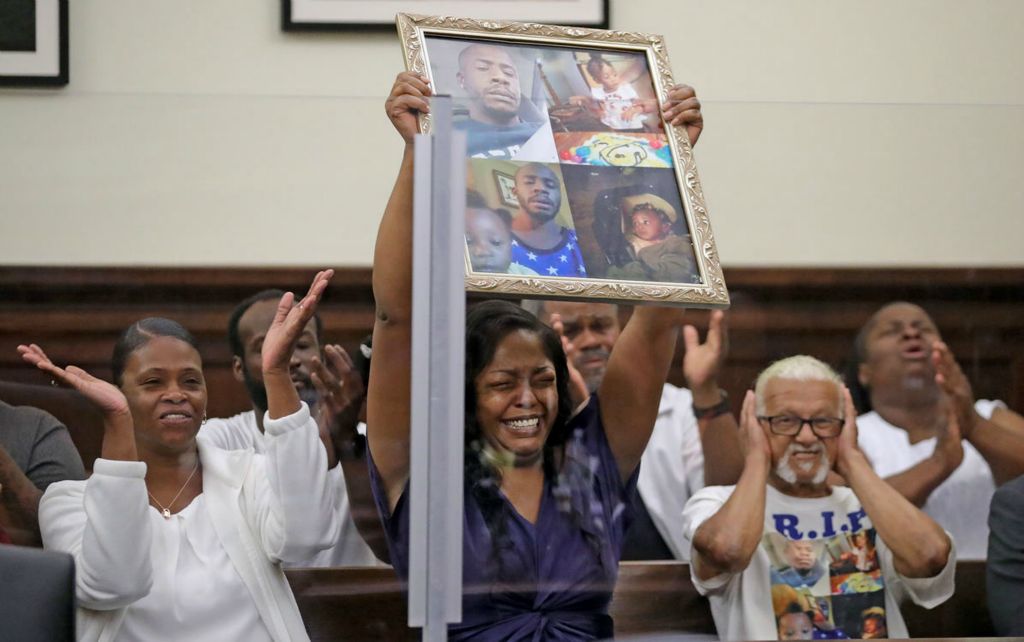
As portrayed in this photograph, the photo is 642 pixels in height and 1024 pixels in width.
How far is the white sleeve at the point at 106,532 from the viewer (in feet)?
5.51

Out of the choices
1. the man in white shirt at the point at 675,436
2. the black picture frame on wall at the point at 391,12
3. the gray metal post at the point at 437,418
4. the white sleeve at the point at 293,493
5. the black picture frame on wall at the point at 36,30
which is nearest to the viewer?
the gray metal post at the point at 437,418

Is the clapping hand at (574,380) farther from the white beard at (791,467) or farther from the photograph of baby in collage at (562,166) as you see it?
the white beard at (791,467)

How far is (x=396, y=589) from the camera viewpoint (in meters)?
1.73

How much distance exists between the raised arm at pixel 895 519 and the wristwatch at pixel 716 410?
0.49 feet

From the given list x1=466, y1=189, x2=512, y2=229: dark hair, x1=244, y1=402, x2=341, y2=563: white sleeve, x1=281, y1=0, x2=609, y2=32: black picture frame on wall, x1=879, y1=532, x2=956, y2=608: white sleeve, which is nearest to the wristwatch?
x1=879, y1=532, x2=956, y2=608: white sleeve

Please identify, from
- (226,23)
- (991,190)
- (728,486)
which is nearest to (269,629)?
(728,486)

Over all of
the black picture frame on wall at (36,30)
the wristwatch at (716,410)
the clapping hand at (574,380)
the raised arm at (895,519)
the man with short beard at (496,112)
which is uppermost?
the black picture frame on wall at (36,30)

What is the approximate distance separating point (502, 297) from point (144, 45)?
134 cm

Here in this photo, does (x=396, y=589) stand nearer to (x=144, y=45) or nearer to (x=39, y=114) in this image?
(x=39, y=114)

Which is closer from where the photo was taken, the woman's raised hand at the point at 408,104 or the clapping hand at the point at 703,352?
the woman's raised hand at the point at 408,104

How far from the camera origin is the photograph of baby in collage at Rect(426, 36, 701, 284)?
1.72 m

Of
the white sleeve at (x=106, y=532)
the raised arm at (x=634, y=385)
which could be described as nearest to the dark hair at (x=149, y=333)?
the white sleeve at (x=106, y=532)

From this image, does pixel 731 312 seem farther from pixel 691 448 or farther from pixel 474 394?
pixel 474 394

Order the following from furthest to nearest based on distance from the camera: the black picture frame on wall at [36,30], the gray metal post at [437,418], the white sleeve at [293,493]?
the black picture frame on wall at [36,30]
the white sleeve at [293,493]
the gray metal post at [437,418]
